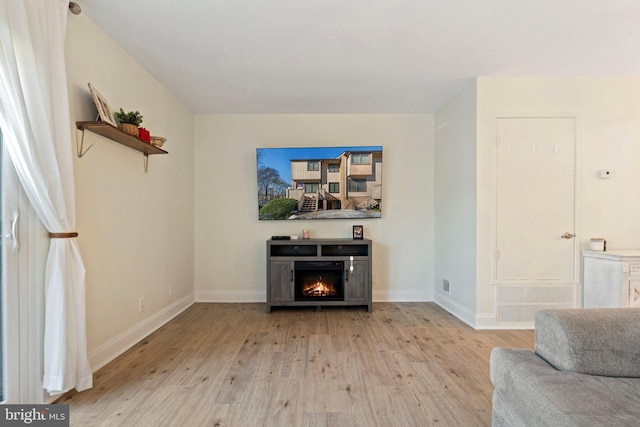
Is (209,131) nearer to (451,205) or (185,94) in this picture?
(185,94)

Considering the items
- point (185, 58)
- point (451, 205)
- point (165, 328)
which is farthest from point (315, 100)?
point (165, 328)

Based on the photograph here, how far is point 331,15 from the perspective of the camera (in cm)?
210

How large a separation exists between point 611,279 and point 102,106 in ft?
15.2

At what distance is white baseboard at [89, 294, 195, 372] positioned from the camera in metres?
2.22

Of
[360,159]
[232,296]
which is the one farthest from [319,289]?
[360,159]

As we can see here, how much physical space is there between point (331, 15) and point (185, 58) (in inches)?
56.4

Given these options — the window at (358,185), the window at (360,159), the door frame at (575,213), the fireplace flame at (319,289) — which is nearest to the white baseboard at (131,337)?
the fireplace flame at (319,289)

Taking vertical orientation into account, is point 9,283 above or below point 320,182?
below

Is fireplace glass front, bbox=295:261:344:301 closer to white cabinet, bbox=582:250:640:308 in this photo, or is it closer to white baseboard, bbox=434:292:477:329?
white baseboard, bbox=434:292:477:329

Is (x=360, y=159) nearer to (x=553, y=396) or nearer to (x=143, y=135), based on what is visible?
(x=143, y=135)

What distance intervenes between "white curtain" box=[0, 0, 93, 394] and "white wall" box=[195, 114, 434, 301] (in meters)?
2.20

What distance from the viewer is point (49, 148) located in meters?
1.69

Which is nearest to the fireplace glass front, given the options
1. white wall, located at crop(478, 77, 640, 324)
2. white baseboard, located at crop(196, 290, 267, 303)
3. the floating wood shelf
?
white baseboard, located at crop(196, 290, 267, 303)

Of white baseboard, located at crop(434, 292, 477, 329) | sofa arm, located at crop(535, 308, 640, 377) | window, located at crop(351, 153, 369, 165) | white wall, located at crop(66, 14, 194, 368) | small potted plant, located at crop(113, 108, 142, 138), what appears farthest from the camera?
window, located at crop(351, 153, 369, 165)
